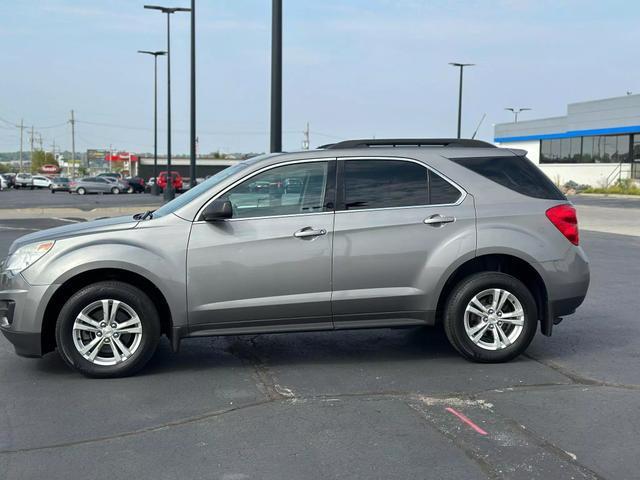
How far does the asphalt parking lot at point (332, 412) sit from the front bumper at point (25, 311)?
31cm

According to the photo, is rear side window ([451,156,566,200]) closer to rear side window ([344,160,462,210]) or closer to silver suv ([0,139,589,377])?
silver suv ([0,139,589,377])

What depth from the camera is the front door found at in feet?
19.3

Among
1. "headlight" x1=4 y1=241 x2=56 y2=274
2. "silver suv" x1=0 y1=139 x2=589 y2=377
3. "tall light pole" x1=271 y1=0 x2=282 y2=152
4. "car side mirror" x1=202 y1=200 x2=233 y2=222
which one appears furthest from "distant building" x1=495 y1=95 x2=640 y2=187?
"headlight" x1=4 y1=241 x2=56 y2=274

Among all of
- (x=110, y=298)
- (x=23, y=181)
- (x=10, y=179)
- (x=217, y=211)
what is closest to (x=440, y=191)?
(x=217, y=211)

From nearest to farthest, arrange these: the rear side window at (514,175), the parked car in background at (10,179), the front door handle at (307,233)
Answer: the front door handle at (307,233) < the rear side window at (514,175) < the parked car in background at (10,179)

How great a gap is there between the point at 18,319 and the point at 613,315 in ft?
20.1

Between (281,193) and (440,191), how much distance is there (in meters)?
1.32

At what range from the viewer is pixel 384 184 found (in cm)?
627

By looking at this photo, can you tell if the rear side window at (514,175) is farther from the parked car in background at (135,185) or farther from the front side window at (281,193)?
the parked car in background at (135,185)

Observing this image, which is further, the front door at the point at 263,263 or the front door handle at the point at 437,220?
the front door handle at the point at 437,220

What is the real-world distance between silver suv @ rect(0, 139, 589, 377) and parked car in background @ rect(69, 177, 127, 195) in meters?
52.4

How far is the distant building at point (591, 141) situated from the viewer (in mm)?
49875

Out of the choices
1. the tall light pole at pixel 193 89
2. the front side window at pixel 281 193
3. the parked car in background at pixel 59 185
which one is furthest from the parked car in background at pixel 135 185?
the front side window at pixel 281 193

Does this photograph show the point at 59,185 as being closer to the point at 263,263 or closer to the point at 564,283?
the point at 263,263
